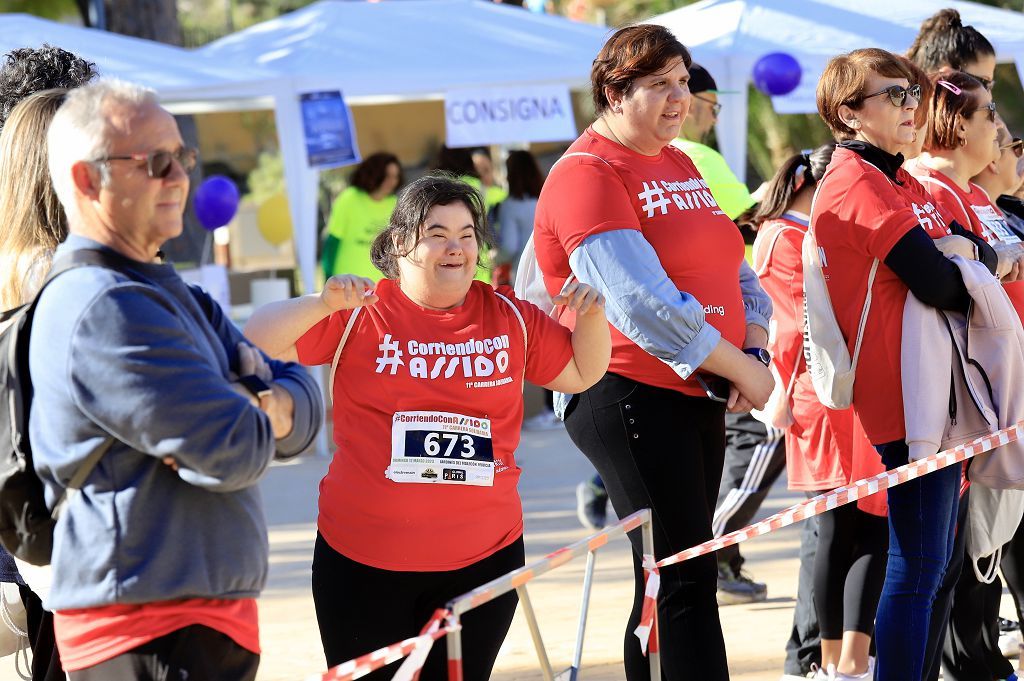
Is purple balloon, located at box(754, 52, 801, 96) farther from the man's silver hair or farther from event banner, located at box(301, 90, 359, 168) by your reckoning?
the man's silver hair

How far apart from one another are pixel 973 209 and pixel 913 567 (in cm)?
131

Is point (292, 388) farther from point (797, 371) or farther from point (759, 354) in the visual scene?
point (797, 371)

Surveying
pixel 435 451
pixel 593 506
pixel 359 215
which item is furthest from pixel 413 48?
pixel 435 451

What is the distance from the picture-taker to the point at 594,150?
3342 millimetres

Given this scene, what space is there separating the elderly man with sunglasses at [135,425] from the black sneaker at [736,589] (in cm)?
333

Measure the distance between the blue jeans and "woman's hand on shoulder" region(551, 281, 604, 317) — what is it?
38.9 inches

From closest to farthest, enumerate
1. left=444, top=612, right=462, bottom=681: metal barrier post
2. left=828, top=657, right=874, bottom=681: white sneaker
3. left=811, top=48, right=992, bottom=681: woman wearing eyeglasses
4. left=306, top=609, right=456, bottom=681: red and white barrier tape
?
left=306, top=609, right=456, bottom=681: red and white barrier tape, left=444, top=612, right=462, bottom=681: metal barrier post, left=811, top=48, right=992, bottom=681: woman wearing eyeglasses, left=828, top=657, right=874, bottom=681: white sneaker

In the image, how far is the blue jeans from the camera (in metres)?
3.30

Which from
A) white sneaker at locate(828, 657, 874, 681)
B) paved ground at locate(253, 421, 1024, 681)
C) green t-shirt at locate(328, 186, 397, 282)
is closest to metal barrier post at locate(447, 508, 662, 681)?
white sneaker at locate(828, 657, 874, 681)

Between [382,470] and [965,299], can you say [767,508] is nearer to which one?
[965,299]

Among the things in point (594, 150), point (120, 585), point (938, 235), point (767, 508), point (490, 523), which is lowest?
point (767, 508)

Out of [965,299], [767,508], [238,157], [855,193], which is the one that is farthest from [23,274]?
[238,157]

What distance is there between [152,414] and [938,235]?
2295 millimetres

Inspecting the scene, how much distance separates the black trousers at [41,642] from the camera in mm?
2467
